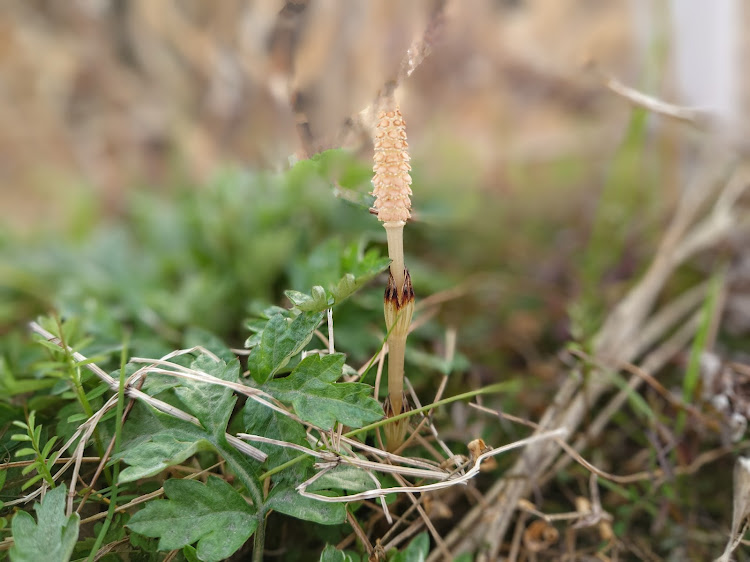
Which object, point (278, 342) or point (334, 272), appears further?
point (334, 272)

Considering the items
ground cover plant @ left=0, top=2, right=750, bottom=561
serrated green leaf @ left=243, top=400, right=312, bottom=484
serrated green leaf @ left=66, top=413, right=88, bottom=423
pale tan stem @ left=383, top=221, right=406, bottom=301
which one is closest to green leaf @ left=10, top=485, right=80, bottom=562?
ground cover plant @ left=0, top=2, right=750, bottom=561

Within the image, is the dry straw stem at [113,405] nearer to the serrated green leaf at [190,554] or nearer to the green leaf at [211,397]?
the green leaf at [211,397]

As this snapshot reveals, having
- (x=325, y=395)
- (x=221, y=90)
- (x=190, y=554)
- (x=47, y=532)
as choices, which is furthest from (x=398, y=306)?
(x=221, y=90)

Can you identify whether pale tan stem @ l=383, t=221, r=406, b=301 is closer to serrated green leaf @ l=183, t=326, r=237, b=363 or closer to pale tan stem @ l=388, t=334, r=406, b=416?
pale tan stem @ l=388, t=334, r=406, b=416

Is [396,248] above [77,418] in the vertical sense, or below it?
above

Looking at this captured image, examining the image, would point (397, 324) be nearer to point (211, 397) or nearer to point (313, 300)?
point (313, 300)
